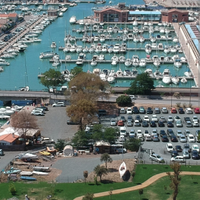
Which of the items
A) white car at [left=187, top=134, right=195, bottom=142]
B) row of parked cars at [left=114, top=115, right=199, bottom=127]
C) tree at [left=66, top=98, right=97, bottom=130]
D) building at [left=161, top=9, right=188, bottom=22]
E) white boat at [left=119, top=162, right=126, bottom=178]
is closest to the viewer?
white boat at [left=119, top=162, right=126, bottom=178]

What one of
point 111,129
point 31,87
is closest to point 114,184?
point 111,129

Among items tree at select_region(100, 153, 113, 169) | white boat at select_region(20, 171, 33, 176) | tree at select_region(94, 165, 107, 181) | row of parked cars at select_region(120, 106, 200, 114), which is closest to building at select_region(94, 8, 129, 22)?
row of parked cars at select_region(120, 106, 200, 114)

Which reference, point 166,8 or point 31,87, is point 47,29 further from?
point 31,87

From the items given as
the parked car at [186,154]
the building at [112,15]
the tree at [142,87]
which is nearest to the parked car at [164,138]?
the parked car at [186,154]

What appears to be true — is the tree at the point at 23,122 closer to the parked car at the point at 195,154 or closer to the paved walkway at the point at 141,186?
the paved walkway at the point at 141,186

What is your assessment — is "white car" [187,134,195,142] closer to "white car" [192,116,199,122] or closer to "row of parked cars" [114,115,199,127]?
"row of parked cars" [114,115,199,127]

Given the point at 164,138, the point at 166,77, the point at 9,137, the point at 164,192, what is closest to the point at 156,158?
the point at 164,138
